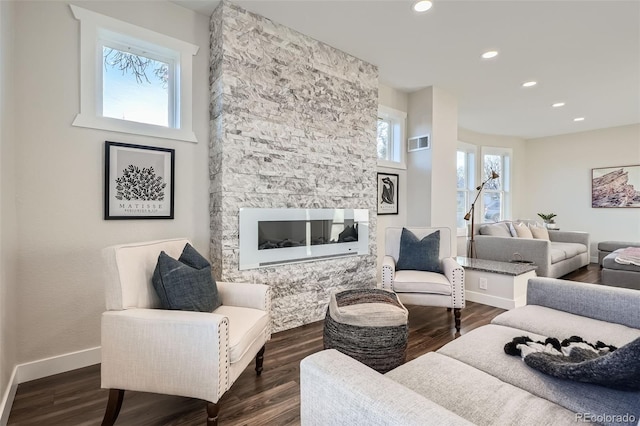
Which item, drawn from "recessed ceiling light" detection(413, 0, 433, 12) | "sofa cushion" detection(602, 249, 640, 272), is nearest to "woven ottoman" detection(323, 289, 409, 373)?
"recessed ceiling light" detection(413, 0, 433, 12)

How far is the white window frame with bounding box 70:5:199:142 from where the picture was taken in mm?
2191

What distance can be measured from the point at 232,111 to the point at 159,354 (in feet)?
6.07

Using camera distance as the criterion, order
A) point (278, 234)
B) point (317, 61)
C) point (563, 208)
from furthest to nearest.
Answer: point (563, 208) < point (317, 61) < point (278, 234)

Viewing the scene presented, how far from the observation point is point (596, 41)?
305 cm

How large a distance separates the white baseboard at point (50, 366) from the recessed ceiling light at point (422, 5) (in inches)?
142

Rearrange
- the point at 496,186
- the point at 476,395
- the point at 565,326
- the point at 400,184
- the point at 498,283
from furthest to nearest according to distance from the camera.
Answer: the point at 496,186 < the point at 400,184 < the point at 498,283 < the point at 565,326 < the point at 476,395

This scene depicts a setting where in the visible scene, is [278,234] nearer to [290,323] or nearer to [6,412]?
[290,323]

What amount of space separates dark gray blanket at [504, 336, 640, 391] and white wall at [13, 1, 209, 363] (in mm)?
2568

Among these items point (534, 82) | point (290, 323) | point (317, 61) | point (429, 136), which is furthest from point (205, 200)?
point (534, 82)

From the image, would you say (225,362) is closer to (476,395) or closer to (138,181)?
(476,395)

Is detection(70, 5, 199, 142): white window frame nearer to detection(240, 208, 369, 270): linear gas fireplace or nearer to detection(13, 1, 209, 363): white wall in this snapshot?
detection(13, 1, 209, 363): white wall

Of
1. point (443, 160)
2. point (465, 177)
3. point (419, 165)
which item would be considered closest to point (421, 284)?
point (419, 165)

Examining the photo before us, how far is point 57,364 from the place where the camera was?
2.12 metres

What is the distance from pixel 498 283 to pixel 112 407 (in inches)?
146
